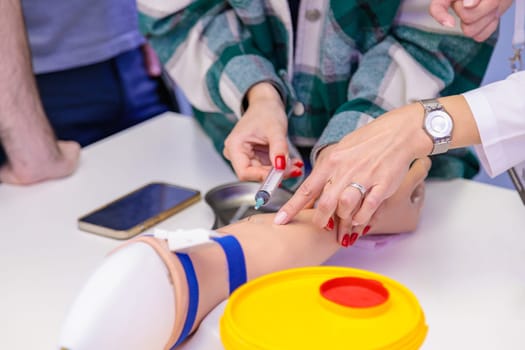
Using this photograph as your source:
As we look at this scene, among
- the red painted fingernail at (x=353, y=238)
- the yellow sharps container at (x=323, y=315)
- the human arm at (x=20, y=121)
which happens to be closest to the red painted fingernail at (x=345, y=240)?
the red painted fingernail at (x=353, y=238)

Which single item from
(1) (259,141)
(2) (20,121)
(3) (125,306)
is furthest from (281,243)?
(2) (20,121)

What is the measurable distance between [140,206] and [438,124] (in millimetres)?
481

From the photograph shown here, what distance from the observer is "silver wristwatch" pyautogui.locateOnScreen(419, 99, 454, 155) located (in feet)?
2.89

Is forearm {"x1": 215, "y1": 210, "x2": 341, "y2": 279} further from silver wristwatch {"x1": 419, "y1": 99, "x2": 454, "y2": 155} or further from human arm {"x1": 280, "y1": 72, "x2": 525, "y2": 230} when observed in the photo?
silver wristwatch {"x1": 419, "y1": 99, "x2": 454, "y2": 155}

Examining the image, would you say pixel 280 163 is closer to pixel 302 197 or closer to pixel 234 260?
pixel 302 197

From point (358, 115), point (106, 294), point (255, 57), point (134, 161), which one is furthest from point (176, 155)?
point (106, 294)

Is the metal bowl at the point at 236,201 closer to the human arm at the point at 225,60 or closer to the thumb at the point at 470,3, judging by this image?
the human arm at the point at 225,60

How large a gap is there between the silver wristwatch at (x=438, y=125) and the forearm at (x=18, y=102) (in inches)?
26.4

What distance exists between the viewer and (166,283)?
0.70 m

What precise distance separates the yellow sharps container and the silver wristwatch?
27 cm

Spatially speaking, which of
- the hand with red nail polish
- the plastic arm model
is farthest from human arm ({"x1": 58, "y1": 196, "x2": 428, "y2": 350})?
the hand with red nail polish

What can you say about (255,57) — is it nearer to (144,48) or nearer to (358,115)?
(358,115)

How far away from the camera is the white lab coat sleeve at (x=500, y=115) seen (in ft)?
2.93

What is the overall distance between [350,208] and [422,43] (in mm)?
374
